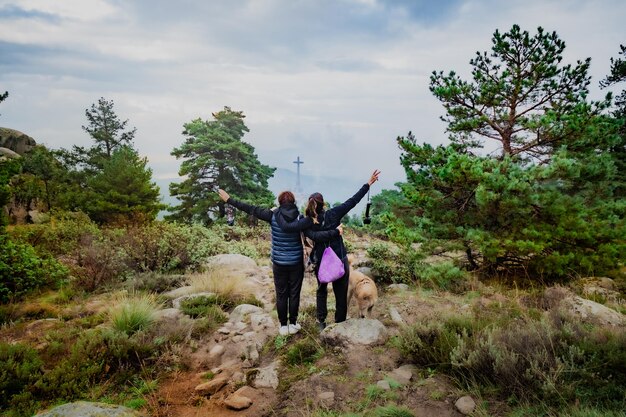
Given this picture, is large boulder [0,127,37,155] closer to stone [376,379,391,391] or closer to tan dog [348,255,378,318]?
tan dog [348,255,378,318]

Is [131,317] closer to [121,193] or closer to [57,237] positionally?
[57,237]

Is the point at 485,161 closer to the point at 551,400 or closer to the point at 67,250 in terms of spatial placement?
the point at 551,400

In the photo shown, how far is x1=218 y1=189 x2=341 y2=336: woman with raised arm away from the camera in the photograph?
5.02 metres

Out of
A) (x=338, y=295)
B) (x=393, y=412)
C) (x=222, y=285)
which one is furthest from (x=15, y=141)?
(x=393, y=412)

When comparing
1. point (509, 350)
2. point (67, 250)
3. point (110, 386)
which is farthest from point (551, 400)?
point (67, 250)

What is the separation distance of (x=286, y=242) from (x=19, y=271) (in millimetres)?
6785

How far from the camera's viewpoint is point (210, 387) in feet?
14.8

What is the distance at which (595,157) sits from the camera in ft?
25.9

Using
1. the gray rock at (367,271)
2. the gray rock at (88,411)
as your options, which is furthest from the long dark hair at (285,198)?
the gray rock at (367,271)

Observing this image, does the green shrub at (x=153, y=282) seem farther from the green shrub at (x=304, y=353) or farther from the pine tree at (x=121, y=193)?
the pine tree at (x=121, y=193)

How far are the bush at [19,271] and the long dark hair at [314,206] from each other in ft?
22.9

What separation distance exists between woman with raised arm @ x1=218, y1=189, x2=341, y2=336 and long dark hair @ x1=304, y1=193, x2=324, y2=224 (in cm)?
15

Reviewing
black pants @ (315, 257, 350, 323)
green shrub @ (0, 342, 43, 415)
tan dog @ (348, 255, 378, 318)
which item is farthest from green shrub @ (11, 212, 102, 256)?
tan dog @ (348, 255, 378, 318)

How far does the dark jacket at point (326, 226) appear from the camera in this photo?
5.00m
